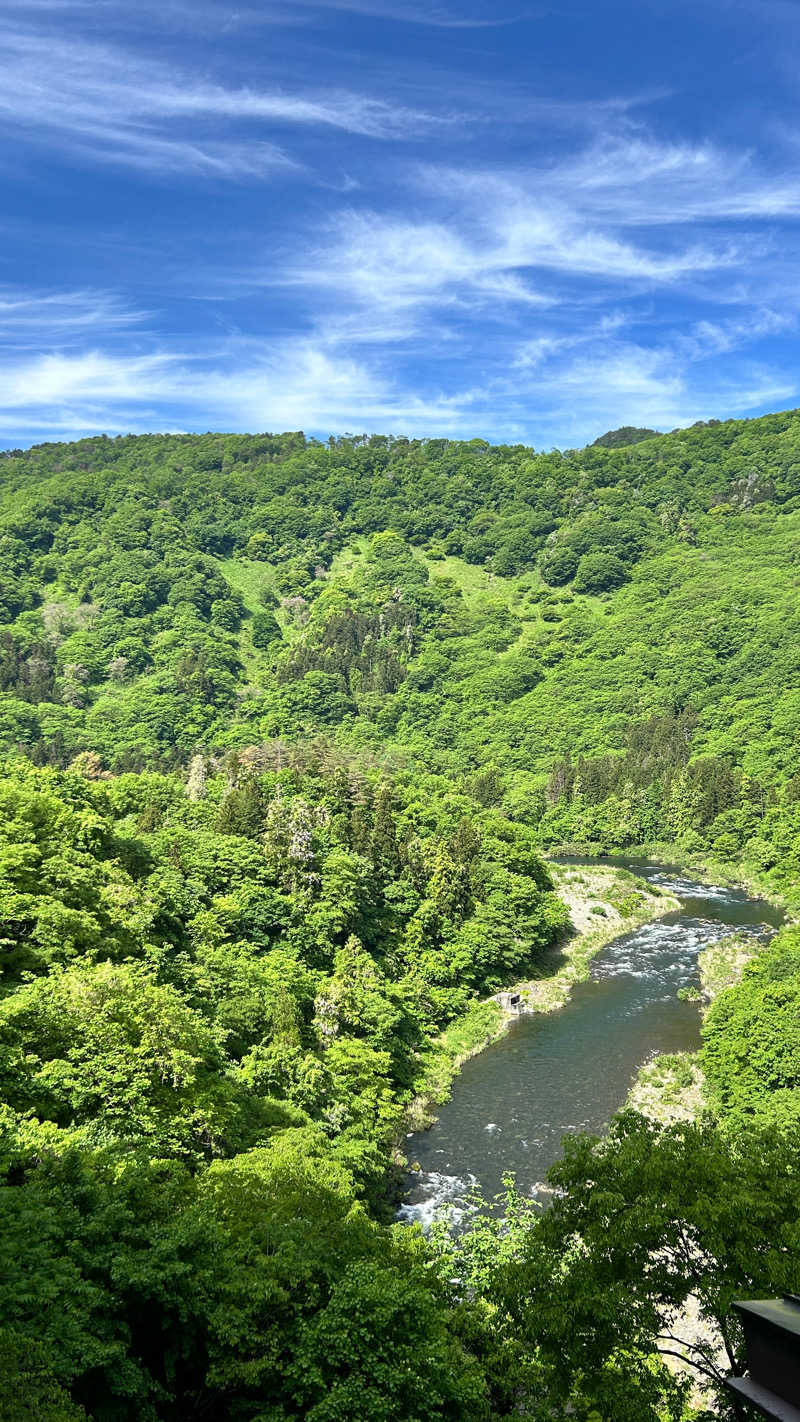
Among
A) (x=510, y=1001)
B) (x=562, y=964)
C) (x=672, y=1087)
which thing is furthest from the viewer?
(x=562, y=964)

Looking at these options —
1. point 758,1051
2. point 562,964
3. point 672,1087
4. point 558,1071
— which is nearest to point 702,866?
point 562,964

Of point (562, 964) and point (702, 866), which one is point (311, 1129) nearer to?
point (562, 964)

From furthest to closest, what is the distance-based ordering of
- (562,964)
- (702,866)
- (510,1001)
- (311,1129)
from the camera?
(702,866) → (562,964) → (510,1001) → (311,1129)

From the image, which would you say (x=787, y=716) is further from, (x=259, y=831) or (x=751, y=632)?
(x=259, y=831)

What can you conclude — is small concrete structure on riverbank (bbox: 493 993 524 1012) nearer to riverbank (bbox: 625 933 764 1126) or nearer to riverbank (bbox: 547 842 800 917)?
riverbank (bbox: 625 933 764 1126)

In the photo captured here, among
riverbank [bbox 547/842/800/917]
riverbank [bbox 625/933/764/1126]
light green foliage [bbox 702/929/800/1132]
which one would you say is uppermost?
light green foliage [bbox 702/929/800/1132]

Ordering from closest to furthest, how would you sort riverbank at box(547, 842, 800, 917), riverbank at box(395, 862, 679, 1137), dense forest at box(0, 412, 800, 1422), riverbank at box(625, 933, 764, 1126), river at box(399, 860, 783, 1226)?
1. dense forest at box(0, 412, 800, 1422)
2. river at box(399, 860, 783, 1226)
3. riverbank at box(625, 933, 764, 1126)
4. riverbank at box(395, 862, 679, 1137)
5. riverbank at box(547, 842, 800, 917)

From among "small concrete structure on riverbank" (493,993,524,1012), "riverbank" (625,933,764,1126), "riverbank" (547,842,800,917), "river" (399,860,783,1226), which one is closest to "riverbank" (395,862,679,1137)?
"small concrete structure on riverbank" (493,993,524,1012)
